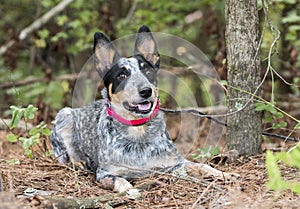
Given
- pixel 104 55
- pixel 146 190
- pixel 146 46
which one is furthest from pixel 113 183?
pixel 146 46

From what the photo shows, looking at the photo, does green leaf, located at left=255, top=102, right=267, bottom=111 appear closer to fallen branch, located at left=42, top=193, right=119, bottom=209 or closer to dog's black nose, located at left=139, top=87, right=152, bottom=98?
dog's black nose, located at left=139, top=87, right=152, bottom=98

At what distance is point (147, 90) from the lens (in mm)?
4434

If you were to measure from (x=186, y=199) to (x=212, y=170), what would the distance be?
61cm

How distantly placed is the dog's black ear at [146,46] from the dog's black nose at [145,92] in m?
0.49

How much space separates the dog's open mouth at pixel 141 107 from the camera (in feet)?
14.9

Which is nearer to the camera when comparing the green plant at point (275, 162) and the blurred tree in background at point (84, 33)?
the green plant at point (275, 162)

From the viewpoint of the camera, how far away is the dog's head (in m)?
4.54

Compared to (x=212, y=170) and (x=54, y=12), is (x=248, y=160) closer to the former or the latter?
(x=212, y=170)

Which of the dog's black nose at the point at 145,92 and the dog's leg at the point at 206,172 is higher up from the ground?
the dog's black nose at the point at 145,92

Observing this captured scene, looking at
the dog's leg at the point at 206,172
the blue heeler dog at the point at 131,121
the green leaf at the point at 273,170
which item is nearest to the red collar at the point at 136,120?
the blue heeler dog at the point at 131,121

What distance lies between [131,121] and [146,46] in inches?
28.1

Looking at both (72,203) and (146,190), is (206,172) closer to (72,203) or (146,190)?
(146,190)

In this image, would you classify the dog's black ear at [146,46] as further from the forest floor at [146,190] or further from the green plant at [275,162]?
the green plant at [275,162]

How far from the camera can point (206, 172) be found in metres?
4.25
